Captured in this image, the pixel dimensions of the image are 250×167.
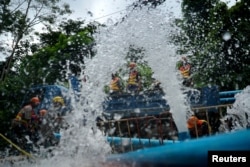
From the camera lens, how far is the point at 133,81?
887 centimetres

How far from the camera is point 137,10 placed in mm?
8859

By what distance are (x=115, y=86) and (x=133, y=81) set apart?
487 mm

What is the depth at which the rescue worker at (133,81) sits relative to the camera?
28.5 feet

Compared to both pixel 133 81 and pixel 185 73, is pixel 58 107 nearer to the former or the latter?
pixel 133 81

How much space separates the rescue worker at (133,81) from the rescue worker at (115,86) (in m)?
0.27

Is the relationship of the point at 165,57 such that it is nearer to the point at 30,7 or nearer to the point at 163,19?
the point at 163,19

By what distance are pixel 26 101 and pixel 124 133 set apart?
148 inches

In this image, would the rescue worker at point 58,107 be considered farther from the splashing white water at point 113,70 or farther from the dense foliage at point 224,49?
the dense foliage at point 224,49

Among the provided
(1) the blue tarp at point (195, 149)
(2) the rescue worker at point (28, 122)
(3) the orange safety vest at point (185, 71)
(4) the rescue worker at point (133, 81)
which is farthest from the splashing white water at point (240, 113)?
(1) the blue tarp at point (195, 149)

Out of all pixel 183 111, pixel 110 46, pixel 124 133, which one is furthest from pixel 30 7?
pixel 183 111

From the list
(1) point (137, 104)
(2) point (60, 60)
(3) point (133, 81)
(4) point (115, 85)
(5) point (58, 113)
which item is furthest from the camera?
→ (2) point (60, 60)

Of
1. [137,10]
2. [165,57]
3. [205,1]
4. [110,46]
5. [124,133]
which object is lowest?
[124,133]

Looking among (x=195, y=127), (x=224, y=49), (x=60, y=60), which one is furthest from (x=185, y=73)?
(x=60, y=60)

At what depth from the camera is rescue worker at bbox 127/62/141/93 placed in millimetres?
8695
